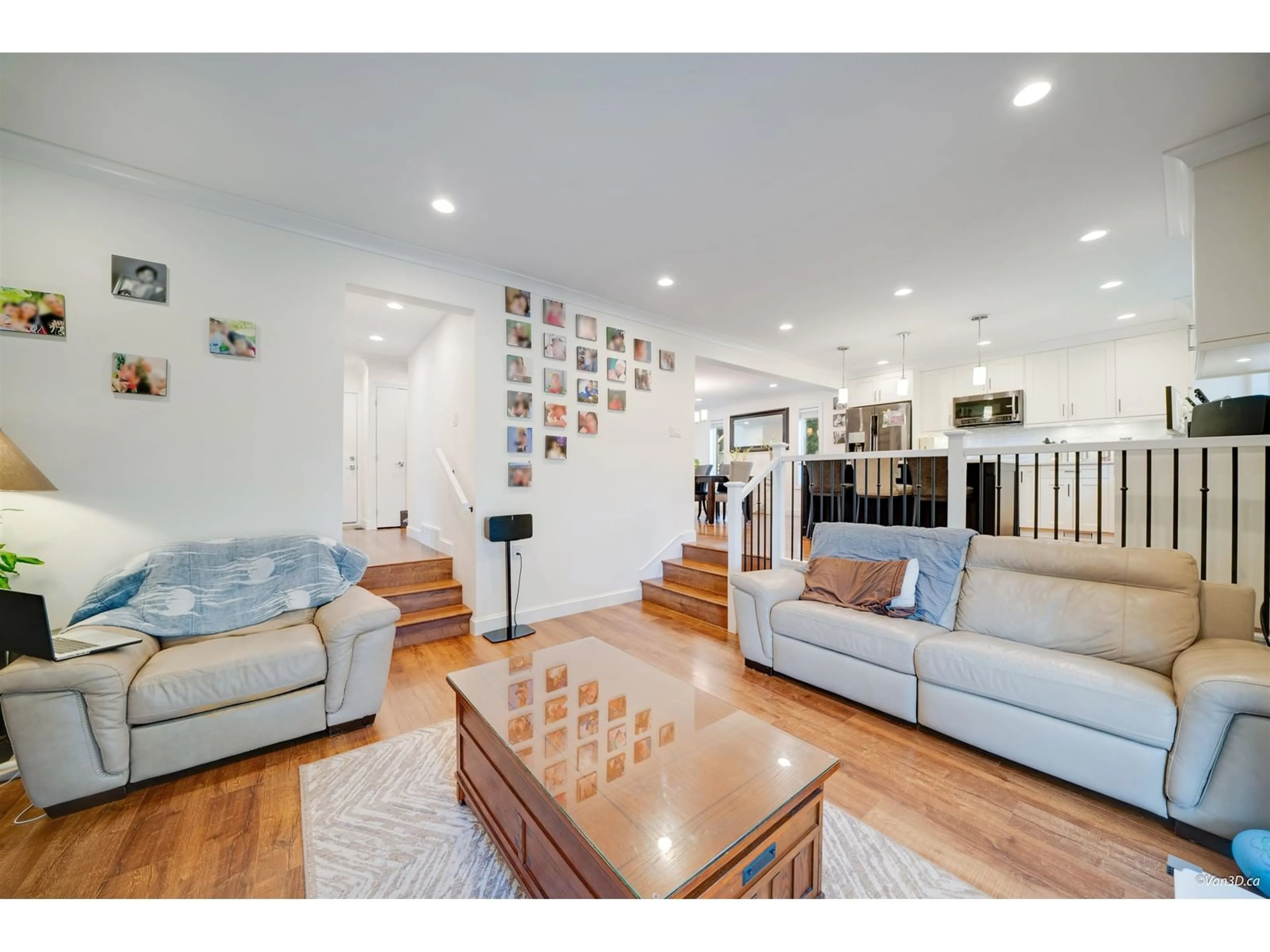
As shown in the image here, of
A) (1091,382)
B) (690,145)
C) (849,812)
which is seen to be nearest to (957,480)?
(849,812)

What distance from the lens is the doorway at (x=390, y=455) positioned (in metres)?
6.05

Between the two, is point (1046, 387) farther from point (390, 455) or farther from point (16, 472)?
point (16, 472)

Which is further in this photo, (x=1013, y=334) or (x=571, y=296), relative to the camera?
(x=1013, y=334)

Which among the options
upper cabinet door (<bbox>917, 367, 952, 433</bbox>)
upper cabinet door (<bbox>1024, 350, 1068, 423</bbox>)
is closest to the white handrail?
upper cabinet door (<bbox>917, 367, 952, 433</bbox>)

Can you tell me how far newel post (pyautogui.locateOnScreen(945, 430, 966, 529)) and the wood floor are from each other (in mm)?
1314

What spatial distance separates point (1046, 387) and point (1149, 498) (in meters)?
4.11

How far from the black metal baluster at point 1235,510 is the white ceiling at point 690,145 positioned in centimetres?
153

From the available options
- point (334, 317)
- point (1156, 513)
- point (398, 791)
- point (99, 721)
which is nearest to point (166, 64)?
point (334, 317)

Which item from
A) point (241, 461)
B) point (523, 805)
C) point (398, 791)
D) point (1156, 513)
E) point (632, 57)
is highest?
point (632, 57)

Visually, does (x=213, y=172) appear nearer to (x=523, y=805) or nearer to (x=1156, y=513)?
(x=523, y=805)

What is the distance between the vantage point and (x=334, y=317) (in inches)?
119

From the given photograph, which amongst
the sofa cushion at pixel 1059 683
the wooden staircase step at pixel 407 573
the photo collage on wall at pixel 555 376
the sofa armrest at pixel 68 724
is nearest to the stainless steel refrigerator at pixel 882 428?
the photo collage on wall at pixel 555 376

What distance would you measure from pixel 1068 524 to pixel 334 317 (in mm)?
8033

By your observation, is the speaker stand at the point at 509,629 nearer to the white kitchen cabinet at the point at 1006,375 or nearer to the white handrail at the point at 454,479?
the white handrail at the point at 454,479
